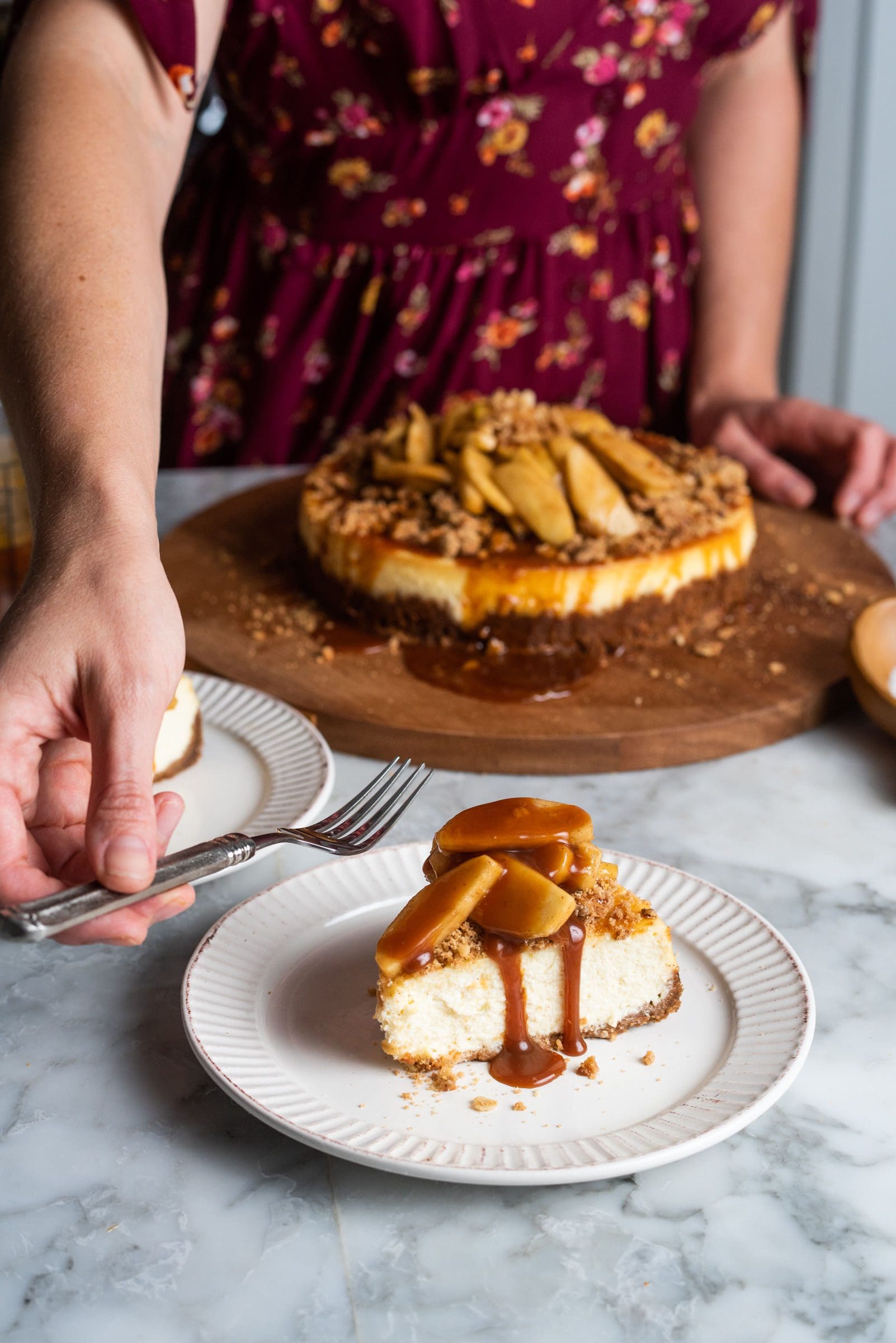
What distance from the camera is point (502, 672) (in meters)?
1.78

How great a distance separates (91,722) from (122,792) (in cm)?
8

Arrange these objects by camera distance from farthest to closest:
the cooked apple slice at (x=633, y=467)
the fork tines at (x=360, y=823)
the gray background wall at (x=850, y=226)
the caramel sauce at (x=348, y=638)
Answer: the gray background wall at (x=850, y=226) < the cooked apple slice at (x=633, y=467) < the caramel sauce at (x=348, y=638) < the fork tines at (x=360, y=823)

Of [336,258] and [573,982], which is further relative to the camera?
[336,258]

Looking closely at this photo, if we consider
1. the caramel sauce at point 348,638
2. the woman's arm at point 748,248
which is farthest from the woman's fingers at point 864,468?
the caramel sauce at point 348,638

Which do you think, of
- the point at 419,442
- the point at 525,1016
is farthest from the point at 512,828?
the point at 419,442

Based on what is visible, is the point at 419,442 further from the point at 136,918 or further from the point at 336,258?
the point at 136,918

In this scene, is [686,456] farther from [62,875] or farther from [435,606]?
[62,875]

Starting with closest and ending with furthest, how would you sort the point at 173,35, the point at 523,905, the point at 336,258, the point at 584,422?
the point at 523,905 < the point at 173,35 < the point at 584,422 < the point at 336,258

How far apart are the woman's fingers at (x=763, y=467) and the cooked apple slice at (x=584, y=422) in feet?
1.23

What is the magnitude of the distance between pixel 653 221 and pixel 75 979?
6.36 feet

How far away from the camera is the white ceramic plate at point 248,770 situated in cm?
136

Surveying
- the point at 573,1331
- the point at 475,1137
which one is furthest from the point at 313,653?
the point at 573,1331

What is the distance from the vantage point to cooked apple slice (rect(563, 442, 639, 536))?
1890 millimetres

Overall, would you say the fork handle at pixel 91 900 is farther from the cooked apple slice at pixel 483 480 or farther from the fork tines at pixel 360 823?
the cooked apple slice at pixel 483 480
